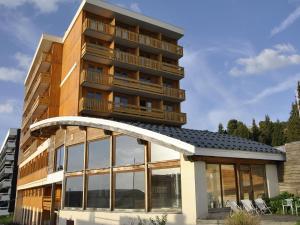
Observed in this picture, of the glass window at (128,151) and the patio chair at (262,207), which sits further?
the glass window at (128,151)

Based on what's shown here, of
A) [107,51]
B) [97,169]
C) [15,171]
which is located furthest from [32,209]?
[15,171]

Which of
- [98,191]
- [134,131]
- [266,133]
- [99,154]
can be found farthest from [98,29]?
[266,133]

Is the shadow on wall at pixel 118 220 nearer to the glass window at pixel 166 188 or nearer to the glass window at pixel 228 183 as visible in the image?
the glass window at pixel 166 188

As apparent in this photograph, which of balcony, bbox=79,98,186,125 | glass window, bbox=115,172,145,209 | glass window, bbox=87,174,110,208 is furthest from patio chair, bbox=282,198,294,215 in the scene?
balcony, bbox=79,98,186,125

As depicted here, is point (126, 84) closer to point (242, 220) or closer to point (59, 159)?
point (59, 159)

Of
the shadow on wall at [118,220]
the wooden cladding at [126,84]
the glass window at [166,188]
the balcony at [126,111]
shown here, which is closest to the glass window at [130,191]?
the shadow on wall at [118,220]

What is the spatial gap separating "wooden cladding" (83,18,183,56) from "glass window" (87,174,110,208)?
19.0 metres

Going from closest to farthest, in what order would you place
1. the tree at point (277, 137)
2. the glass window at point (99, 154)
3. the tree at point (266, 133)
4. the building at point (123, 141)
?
the building at point (123, 141) < the glass window at point (99, 154) < the tree at point (277, 137) < the tree at point (266, 133)

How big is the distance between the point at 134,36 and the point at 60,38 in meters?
10.5

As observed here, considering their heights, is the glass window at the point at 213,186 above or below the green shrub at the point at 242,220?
above

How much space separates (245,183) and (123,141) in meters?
6.70

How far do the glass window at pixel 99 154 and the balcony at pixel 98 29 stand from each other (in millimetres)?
16905

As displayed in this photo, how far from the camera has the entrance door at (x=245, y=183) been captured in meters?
17.5

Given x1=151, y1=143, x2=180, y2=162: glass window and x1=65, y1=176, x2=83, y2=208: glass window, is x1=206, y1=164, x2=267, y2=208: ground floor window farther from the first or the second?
x1=65, y1=176, x2=83, y2=208: glass window
